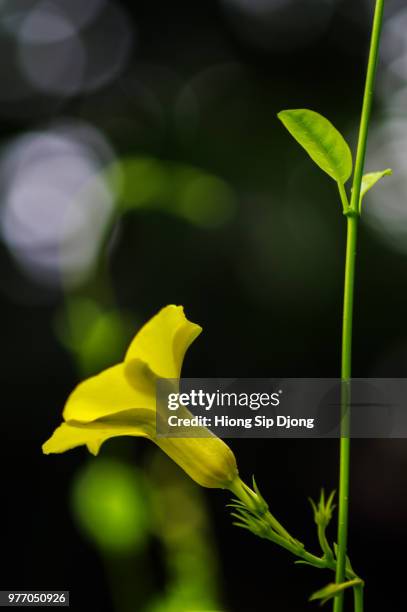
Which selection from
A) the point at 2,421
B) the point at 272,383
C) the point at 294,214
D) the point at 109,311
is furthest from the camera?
the point at 294,214

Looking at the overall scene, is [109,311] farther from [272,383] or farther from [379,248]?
[379,248]

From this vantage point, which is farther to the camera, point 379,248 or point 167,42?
point 167,42

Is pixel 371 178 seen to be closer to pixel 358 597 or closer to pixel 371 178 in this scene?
pixel 371 178

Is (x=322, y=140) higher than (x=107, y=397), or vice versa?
(x=322, y=140)

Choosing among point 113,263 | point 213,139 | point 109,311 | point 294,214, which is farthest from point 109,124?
point 109,311

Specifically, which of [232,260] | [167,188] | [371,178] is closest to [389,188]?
[232,260]

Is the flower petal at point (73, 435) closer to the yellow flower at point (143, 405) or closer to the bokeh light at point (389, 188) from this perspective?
the yellow flower at point (143, 405)

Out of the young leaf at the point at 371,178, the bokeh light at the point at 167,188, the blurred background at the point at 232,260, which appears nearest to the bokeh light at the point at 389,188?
the blurred background at the point at 232,260
